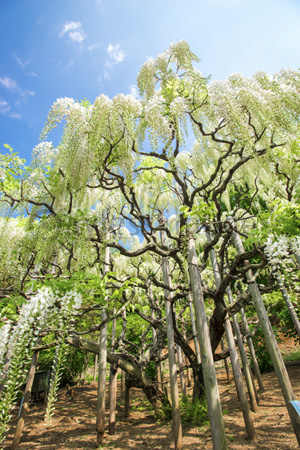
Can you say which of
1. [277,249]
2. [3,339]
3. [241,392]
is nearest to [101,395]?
[241,392]

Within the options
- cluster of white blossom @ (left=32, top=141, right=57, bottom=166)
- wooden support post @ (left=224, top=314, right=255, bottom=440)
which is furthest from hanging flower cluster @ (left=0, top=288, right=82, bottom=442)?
wooden support post @ (left=224, top=314, right=255, bottom=440)

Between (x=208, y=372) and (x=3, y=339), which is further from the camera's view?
(x=208, y=372)

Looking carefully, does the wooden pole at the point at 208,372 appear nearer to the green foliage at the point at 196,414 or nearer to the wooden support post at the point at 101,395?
the wooden support post at the point at 101,395

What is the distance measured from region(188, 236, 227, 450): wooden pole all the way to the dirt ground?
2.07m

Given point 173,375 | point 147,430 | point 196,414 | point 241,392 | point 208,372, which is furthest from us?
point 147,430

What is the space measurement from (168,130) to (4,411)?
411cm

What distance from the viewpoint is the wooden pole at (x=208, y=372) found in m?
2.85

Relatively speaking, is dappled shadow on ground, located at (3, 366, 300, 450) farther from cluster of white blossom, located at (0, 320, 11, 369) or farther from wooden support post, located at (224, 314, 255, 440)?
cluster of white blossom, located at (0, 320, 11, 369)

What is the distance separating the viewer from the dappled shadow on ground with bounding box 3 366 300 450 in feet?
14.7

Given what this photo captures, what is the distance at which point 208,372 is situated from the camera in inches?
123

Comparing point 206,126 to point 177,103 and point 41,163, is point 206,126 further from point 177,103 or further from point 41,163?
point 41,163

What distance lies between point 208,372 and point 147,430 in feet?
13.4

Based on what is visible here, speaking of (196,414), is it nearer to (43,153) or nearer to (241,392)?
(241,392)

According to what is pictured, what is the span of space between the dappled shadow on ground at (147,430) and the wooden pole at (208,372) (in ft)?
6.76
